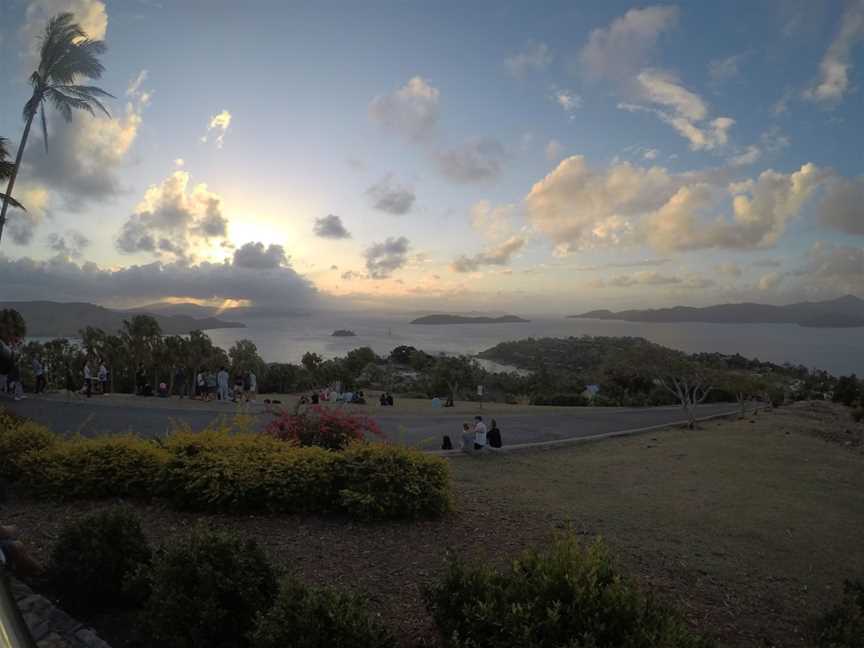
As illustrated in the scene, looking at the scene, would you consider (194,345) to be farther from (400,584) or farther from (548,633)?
(548,633)

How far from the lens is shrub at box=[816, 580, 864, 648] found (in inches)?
115

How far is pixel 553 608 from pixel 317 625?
1.37 m

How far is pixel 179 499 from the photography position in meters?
5.91

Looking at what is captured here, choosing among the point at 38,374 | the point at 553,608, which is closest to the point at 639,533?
the point at 553,608

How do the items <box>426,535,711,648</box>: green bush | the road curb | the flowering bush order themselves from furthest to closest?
1. the road curb
2. the flowering bush
3. <box>426,535,711,648</box>: green bush

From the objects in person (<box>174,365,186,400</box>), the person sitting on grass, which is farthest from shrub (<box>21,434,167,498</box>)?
person (<box>174,365,186,400</box>)

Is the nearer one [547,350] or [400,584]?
[400,584]

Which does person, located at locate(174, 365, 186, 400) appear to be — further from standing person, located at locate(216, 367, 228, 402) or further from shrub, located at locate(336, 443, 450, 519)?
shrub, located at locate(336, 443, 450, 519)

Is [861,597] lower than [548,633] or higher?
lower

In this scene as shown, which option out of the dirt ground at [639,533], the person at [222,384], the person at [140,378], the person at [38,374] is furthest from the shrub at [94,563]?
the person at [140,378]

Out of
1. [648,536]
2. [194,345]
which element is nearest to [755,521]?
[648,536]

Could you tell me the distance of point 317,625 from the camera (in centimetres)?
272

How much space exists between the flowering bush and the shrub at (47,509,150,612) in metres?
3.73

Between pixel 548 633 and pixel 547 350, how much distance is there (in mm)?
71257
